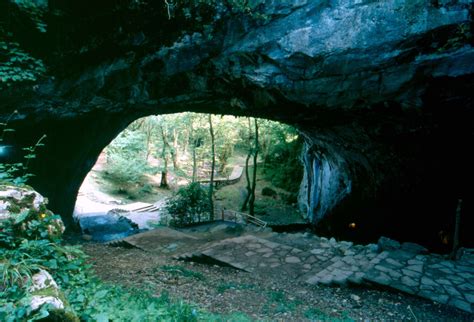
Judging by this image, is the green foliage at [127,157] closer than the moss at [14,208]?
No

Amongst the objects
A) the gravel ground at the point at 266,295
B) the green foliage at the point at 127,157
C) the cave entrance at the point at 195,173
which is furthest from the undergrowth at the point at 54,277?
the green foliage at the point at 127,157

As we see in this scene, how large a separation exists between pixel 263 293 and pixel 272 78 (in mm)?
4858

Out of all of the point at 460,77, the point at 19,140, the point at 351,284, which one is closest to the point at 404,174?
the point at 460,77

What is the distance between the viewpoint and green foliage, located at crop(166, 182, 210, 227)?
13266 mm

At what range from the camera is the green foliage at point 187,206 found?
43.5 feet

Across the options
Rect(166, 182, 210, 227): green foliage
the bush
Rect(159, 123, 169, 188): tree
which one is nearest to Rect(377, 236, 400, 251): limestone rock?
Rect(166, 182, 210, 227): green foliage

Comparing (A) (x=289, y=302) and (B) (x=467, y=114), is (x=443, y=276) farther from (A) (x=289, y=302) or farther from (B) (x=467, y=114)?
(B) (x=467, y=114)

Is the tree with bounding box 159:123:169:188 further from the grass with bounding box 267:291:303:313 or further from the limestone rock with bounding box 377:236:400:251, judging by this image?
the grass with bounding box 267:291:303:313

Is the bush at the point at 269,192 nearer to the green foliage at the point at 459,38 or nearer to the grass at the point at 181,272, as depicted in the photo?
the grass at the point at 181,272

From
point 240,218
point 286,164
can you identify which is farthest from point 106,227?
point 286,164

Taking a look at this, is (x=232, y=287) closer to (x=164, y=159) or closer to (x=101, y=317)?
(x=101, y=317)

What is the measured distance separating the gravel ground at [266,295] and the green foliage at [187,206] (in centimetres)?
673

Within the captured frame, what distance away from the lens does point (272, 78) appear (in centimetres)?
711

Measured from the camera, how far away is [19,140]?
8.88 m
